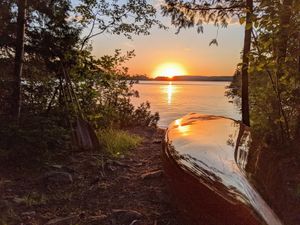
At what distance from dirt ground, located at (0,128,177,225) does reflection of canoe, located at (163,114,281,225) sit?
407 mm

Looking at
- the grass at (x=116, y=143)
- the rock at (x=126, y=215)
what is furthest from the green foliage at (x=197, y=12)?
the rock at (x=126, y=215)

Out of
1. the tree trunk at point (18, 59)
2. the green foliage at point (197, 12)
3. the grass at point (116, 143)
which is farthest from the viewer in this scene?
the green foliage at point (197, 12)

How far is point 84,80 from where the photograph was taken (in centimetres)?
680

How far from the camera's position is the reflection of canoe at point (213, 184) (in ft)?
7.38

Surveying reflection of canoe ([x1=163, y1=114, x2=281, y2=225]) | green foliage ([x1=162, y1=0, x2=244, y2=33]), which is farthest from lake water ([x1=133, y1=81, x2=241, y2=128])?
reflection of canoe ([x1=163, y1=114, x2=281, y2=225])

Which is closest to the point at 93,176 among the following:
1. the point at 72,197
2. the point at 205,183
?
the point at 72,197

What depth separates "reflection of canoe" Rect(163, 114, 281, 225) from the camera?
225 cm

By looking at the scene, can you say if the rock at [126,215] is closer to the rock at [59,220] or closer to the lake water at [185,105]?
the rock at [59,220]

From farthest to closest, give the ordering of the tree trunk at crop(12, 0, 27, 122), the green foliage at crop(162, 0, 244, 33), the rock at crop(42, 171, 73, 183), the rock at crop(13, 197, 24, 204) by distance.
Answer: the green foliage at crop(162, 0, 244, 33), the tree trunk at crop(12, 0, 27, 122), the rock at crop(42, 171, 73, 183), the rock at crop(13, 197, 24, 204)

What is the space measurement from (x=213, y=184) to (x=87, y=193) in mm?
1748

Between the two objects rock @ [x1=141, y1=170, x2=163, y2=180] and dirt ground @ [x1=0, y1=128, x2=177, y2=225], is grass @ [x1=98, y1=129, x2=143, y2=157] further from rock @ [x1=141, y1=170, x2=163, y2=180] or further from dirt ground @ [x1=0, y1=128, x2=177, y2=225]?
rock @ [x1=141, y1=170, x2=163, y2=180]

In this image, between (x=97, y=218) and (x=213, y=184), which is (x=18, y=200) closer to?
(x=97, y=218)

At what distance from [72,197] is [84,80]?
359 cm

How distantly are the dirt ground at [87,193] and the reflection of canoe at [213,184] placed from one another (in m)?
0.41
